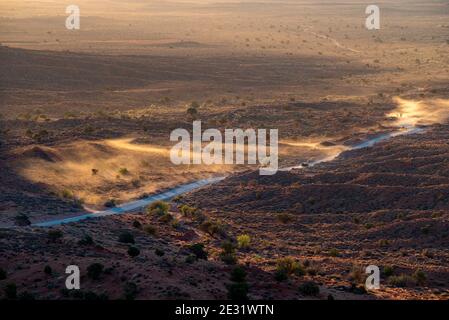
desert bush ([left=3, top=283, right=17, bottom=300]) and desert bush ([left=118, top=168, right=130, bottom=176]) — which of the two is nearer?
desert bush ([left=3, top=283, right=17, bottom=300])

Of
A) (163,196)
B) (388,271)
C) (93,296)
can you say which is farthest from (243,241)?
(93,296)

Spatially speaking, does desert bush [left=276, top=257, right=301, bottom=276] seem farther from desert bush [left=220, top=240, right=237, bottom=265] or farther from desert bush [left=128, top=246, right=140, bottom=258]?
desert bush [left=128, top=246, right=140, bottom=258]

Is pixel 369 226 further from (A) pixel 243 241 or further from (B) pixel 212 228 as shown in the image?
(B) pixel 212 228

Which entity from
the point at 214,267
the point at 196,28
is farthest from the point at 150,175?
the point at 196,28

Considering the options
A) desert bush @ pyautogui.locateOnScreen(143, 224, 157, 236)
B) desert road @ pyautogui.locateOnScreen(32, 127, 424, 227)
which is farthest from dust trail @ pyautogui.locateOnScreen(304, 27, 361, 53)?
desert bush @ pyautogui.locateOnScreen(143, 224, 157, 236)

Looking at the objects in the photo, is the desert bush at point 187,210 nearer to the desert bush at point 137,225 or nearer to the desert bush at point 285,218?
the desert bush at point 137,225

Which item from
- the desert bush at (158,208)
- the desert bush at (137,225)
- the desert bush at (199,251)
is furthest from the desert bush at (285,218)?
the desert bush at (199,251)
